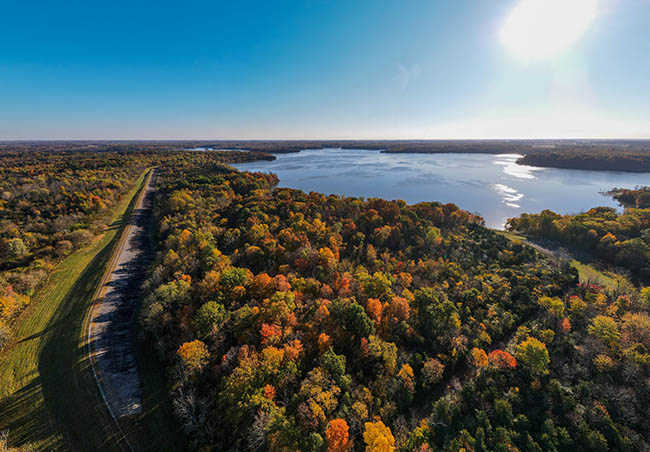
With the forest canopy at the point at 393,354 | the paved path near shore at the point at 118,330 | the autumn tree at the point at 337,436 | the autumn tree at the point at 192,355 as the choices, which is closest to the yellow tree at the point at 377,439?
the forest canopy at the point at 393,354

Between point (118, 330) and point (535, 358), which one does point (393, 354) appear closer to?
point (535, 358)

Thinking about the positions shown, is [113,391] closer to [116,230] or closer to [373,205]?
[116,230]

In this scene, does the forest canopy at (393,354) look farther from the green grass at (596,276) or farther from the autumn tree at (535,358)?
the green grass at (596,276)

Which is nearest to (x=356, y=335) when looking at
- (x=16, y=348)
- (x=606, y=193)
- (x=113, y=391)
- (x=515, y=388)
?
(x=515, y=388)

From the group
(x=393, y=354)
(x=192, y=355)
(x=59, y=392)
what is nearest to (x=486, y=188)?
(x=393, y=354)

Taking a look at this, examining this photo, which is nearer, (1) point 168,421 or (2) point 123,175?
(1) point 168,421
